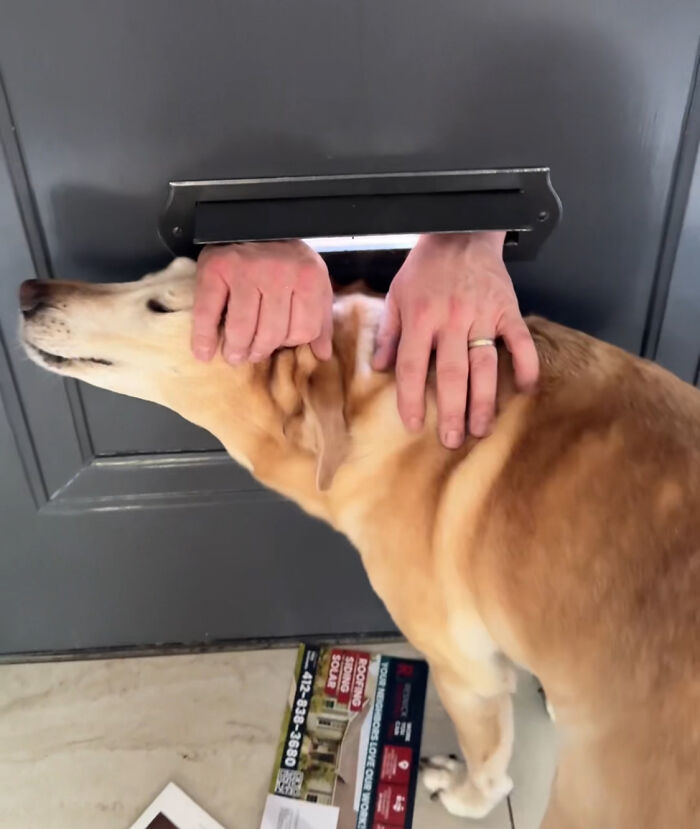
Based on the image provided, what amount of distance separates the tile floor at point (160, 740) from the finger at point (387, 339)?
0.73 m

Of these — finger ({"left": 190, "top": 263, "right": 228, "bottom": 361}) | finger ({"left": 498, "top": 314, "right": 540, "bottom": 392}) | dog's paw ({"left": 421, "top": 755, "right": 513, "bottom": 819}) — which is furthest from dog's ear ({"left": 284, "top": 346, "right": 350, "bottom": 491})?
dog's paw ({"left": 421, "top": 755, "right": 513, "bottom": 819})

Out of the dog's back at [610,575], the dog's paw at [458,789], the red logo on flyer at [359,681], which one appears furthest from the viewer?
the red logo on flyer at [359,681]

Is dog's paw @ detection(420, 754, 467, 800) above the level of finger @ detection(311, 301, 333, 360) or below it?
below

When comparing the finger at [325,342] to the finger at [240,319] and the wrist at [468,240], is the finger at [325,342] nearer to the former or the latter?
the finger at [240,319]

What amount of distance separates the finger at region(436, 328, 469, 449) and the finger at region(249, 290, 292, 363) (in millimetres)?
192

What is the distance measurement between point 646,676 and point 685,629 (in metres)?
0.06

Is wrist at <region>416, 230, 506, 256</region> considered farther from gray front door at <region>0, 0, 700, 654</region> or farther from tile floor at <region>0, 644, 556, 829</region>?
tile floor at <region>0, 644, 556, 829</region>

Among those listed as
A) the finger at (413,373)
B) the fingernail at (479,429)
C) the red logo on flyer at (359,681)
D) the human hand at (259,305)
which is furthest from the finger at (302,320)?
the red logo on flyer at (359,681)

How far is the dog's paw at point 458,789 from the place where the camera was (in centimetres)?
129

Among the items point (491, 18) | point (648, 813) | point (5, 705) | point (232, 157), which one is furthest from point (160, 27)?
point (5, 705)

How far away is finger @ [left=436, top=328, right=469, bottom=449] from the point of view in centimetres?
98

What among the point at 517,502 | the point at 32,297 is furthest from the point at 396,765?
the point at 32,297

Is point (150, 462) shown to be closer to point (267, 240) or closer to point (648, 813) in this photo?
point (267, 240)

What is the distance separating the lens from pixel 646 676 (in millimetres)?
821
